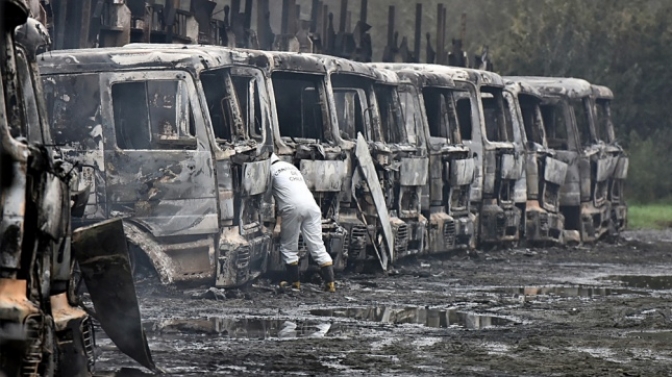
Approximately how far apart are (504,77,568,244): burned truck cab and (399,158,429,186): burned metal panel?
13.0ft

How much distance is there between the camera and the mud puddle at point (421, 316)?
12.8 metres

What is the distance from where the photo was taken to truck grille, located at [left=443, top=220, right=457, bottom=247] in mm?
20656

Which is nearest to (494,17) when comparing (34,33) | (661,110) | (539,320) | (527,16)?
(527,16)

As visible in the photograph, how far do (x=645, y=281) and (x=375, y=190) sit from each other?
3073mm

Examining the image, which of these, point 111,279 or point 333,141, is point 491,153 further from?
point 111,279

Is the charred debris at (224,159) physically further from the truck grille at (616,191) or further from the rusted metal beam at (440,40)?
the rusted metal beam at (440,40)

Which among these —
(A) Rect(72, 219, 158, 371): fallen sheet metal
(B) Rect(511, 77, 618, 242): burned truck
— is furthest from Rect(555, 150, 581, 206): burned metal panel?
(A) Rect(72, 219, 158, 371): fallen sheet metal

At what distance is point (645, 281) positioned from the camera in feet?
58.9

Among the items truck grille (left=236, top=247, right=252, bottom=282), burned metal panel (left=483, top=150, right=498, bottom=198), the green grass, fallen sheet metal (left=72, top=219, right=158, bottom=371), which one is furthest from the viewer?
the green grass

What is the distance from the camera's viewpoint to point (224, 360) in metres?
9.93

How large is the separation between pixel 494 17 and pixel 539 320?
69.4m

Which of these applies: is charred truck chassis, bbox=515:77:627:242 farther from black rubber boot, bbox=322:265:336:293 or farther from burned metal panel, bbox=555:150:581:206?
black rubber boot, bbox=322:265:336:293

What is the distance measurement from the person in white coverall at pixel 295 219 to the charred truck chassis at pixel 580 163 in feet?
31.4

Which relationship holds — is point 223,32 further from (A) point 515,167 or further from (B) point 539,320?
(B) point 539,320
